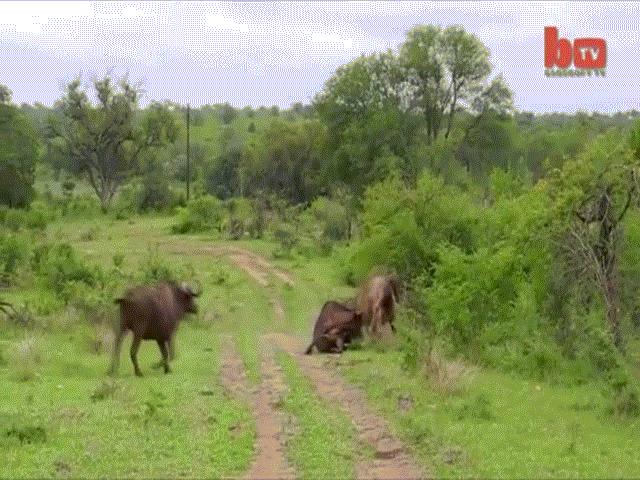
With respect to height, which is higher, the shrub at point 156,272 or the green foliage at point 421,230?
the green foliage at point 421,230

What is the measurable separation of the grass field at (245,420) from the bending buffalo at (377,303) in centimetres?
79

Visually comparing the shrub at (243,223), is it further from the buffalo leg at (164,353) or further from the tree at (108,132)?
the buffalo leg at (164,353)

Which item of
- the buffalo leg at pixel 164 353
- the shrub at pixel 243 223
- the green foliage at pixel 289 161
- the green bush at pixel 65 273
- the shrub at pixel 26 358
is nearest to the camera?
the shrub at pixel 26 358

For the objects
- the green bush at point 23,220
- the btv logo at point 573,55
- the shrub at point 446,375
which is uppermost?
the btv logo at point 573,55

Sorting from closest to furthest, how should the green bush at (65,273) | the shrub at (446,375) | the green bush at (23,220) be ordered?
1. the shrub at (446,375)
2. the green bush at (65,273)
3. the green bush at (23,220)

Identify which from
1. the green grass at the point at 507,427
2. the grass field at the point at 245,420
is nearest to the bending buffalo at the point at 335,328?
the grass field at the point at 245,420

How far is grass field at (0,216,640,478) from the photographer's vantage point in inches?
476

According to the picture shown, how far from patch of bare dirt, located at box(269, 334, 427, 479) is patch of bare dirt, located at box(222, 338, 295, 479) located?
71cm

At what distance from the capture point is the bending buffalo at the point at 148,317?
18.9 m

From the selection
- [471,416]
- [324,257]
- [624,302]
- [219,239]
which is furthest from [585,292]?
[219,239]

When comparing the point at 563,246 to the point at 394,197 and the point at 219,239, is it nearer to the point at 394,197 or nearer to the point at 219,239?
the point at 394,197

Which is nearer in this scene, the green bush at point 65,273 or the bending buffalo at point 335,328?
the bending buffalo at point 335,328

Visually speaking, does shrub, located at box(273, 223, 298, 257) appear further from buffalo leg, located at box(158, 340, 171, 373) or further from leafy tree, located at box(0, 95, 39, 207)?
buffalo leg, located at box(158, 340, 171, 373)

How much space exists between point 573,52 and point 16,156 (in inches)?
1401
